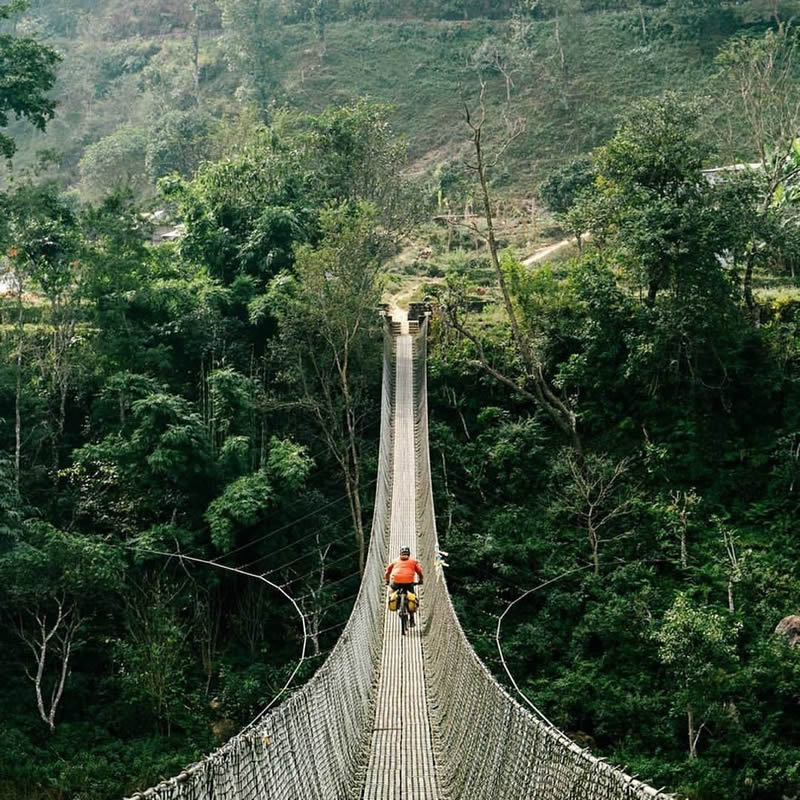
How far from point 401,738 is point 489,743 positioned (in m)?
1.29

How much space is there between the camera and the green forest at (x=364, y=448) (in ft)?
45.2

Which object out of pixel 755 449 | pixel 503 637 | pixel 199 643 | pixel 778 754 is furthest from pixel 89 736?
pixel 755 449

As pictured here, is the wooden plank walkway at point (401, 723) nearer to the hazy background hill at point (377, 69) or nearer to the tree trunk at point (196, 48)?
the hazy background hill at point (377, 69)

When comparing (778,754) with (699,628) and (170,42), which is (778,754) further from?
(170,42)

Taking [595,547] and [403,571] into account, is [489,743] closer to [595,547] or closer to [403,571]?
[403,571]

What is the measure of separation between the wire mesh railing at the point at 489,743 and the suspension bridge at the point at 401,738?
0.4 inches

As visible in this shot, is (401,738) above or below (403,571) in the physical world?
below

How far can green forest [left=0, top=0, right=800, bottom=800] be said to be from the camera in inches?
542

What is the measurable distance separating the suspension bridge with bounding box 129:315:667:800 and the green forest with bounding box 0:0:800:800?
348 cm

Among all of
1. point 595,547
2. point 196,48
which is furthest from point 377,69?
point 595,547

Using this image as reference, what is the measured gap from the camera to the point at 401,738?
861 cm

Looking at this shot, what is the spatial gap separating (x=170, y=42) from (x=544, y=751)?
4054 centimetres

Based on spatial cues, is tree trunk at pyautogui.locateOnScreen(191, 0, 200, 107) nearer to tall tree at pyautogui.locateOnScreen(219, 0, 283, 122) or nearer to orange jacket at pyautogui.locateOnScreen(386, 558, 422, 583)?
tall tree at pyautogui.locateOnScreen(219, 0, 283, 122)

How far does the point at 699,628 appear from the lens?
41.8 feet
